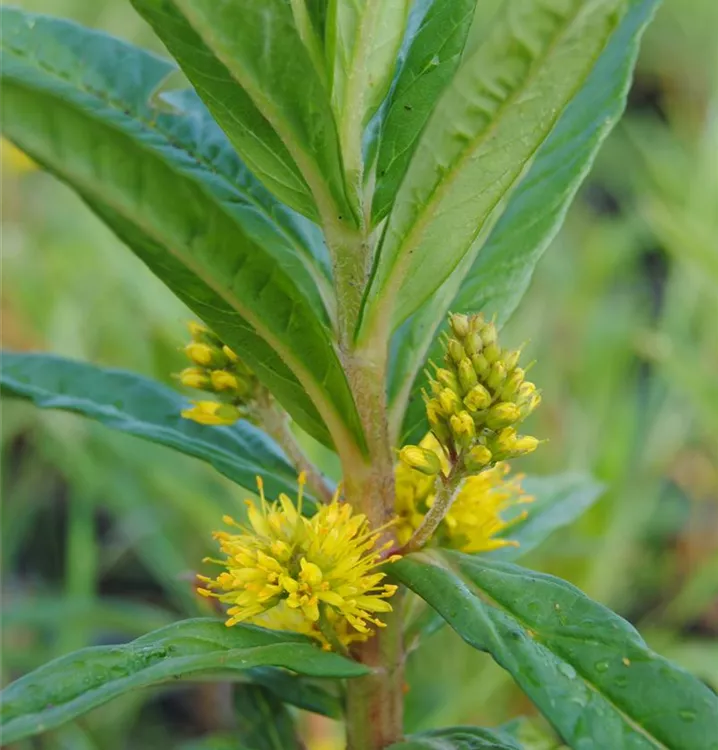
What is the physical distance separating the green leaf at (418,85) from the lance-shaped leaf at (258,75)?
5 centimetres

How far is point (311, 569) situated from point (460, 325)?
216mm

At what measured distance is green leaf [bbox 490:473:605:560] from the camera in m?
0.95

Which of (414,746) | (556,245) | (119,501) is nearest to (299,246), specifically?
(414,746)

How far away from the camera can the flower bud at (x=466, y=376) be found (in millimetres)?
654

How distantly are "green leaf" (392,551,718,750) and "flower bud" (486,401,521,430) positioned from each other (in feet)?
0.36

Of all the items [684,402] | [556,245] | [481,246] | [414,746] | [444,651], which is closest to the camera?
[414,746]

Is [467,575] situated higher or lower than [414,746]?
higher

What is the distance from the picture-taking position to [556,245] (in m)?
2.85

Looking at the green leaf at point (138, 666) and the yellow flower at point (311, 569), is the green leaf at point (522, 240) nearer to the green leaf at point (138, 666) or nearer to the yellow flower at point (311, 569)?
the yellow flower at point (311, 569)

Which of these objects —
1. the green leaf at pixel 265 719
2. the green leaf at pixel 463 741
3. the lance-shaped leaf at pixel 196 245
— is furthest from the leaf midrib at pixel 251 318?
the green leaf at pixel 265 719

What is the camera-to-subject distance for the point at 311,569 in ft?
2.23

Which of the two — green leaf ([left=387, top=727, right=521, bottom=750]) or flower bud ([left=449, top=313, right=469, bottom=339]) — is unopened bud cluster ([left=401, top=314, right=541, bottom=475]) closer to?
flower bud ([left=449, top=313, right=469, bottom=339])

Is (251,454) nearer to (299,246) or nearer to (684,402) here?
(299,246)

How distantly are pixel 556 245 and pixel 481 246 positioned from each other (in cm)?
209
